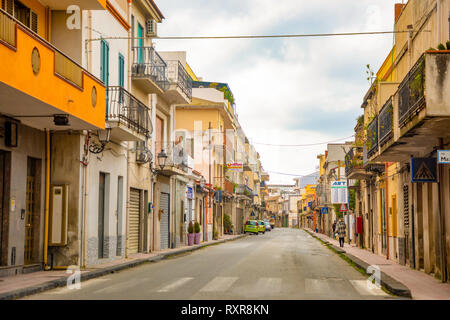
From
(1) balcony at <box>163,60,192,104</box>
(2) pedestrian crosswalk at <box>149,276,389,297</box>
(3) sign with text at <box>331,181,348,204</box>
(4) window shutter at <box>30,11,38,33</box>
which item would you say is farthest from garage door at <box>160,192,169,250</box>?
(2) pedestrian crosswalk at <box>149,276,389,297</box>

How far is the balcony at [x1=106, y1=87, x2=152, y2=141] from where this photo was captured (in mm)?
19297

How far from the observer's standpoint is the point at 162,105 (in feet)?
95.9

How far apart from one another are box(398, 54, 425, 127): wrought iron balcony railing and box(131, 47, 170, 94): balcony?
11528 mm

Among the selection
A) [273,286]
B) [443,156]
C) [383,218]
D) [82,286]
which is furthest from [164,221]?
[443,156]

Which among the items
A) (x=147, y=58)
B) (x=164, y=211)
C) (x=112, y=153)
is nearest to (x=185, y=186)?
(x=164, y=211)

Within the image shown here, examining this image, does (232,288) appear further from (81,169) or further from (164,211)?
(164,211)

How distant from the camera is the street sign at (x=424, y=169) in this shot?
14805 mm

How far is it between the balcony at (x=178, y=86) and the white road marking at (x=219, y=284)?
1436cm

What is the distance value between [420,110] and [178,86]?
16592 mm

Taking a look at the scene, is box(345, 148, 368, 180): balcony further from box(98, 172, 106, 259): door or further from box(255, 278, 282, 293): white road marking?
box(255, 278, 282, 293): white road marking

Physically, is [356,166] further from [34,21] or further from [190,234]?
[34,21]

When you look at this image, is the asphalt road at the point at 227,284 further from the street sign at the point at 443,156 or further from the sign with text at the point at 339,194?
the sign with text at the point at 339,194

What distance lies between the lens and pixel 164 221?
30.3 metres

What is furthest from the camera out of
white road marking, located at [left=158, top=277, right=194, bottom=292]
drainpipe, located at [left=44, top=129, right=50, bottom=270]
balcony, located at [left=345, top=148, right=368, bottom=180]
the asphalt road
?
balcony, located at [left=345, top=148, right=368, bottom=180]
